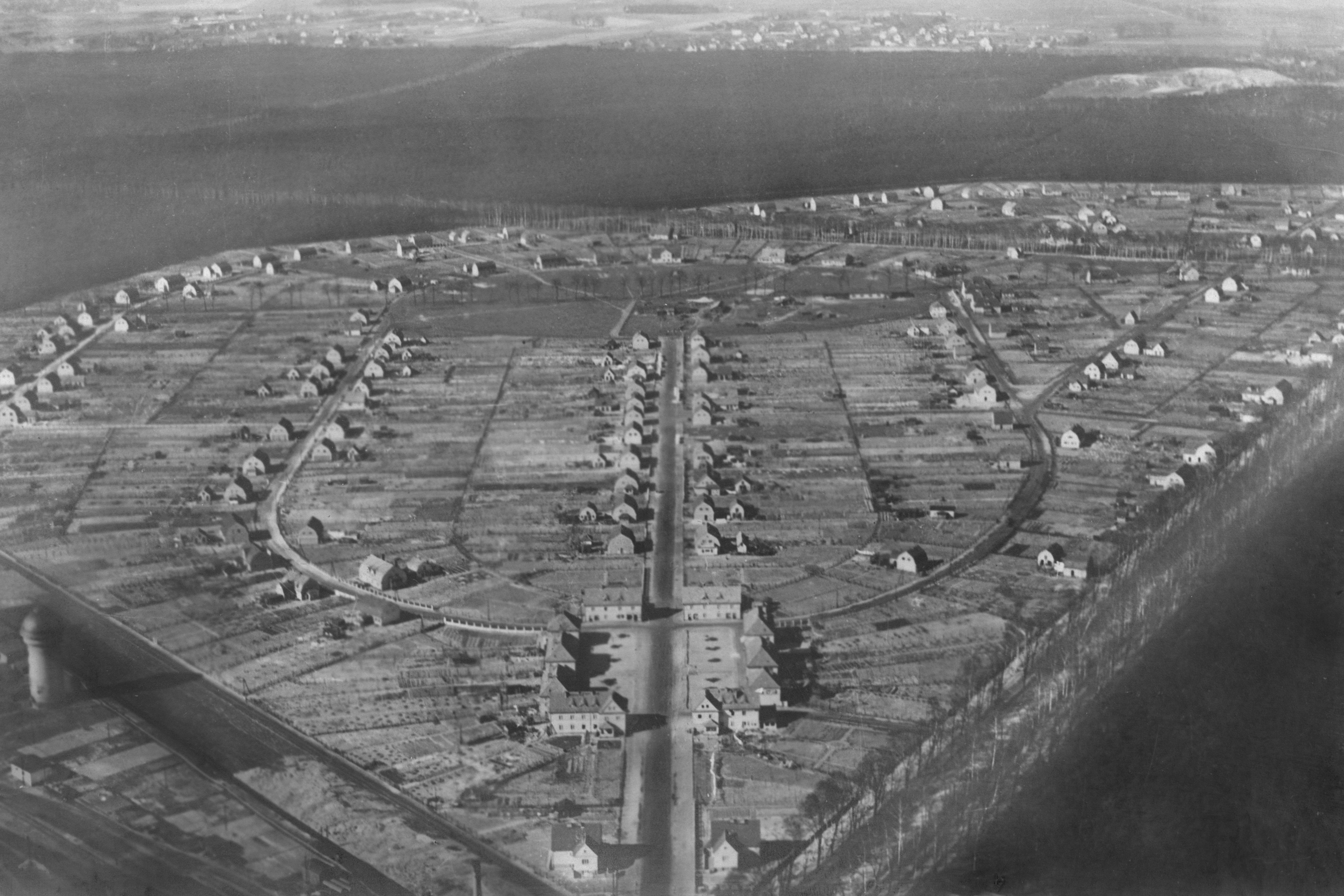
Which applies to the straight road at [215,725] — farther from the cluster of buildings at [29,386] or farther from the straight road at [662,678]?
the cluster of buildings at [29,386]

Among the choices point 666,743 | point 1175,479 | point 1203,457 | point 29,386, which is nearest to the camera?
A: point 666,743

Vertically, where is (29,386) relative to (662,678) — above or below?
below

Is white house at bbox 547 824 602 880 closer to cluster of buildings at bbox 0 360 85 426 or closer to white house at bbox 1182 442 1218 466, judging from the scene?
white house at bbox 1182 442 1218 466

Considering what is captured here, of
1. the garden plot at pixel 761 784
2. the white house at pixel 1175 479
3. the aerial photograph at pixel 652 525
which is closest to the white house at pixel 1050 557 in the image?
the aerial photograph at pixel 652 525

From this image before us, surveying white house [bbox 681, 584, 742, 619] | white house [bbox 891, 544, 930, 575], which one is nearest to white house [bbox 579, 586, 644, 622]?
white house [bbox 681, 584, 742, 619]

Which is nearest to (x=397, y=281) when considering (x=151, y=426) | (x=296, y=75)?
(x=151, y=426)

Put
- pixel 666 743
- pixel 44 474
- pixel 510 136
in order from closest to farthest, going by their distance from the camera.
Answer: pixel 666 743 → pixel 44 474 → pixel 510 136

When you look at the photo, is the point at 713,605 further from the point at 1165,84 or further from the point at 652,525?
the point at 1165,84

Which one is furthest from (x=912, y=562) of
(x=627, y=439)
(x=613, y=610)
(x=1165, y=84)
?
(x=1165, y=84)
